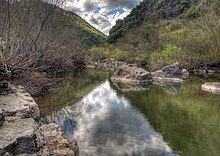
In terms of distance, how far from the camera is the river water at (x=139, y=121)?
12.8 meters

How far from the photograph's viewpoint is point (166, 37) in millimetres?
58656

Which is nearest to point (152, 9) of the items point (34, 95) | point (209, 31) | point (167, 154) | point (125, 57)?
point (125, 57)

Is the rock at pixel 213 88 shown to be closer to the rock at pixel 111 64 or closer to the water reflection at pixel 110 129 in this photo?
the water reflection at pixel 110 129

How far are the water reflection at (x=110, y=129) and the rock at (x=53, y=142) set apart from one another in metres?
1.33

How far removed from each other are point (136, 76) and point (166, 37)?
24.7 m

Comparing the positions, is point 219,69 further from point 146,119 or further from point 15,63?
point 15,63

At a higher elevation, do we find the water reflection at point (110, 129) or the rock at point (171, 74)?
the rock at point (171, 74)

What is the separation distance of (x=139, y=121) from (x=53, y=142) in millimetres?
7817

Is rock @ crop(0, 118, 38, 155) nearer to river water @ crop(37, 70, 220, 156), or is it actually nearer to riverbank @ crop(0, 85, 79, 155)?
riverbank @ crop(0, 85, 79, 155)

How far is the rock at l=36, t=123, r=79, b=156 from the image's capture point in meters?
10.00

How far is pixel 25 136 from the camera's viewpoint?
8.96m

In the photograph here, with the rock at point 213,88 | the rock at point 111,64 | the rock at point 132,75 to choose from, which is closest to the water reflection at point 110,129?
the rock at point 213,88

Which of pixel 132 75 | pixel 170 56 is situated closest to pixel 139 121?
pixel 132 75

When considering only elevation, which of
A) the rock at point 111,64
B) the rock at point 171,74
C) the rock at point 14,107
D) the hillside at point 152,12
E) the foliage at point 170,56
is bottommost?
the rock at point 14,107
